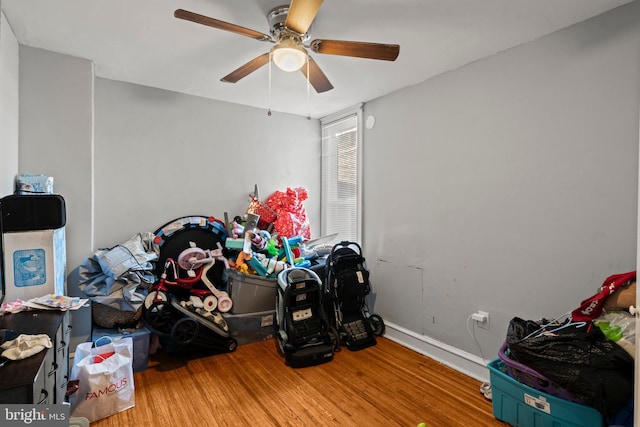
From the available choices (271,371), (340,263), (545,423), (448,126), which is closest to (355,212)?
(340,263)

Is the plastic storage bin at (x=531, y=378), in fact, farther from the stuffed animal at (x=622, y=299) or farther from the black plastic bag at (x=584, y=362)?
the stuffed animal at (x=622, y=299)

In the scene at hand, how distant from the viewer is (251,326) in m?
3.14

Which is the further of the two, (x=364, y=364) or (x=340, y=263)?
(x=340, y=263)

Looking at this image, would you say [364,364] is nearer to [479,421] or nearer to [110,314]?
[479,421]

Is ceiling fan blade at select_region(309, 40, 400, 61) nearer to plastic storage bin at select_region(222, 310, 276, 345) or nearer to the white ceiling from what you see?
the white ceiling

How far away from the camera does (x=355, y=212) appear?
3.87 m

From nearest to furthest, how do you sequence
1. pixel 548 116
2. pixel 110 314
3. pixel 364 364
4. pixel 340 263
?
pixel 548 116, pixel 110 314, pixel 364 364, pixel 340 263

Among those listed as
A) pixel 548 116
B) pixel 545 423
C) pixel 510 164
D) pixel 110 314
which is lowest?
pixel 545 423

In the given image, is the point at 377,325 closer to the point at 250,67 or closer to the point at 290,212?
the point at 290,212

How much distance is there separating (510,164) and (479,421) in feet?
5.74

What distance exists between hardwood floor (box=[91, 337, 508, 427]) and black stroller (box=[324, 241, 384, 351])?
0.66ft

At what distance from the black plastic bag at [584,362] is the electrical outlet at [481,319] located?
0.63m

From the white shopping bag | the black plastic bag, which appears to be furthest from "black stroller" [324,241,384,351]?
the white shopping bag

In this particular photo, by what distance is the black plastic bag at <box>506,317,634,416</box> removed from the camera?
1567 mm
